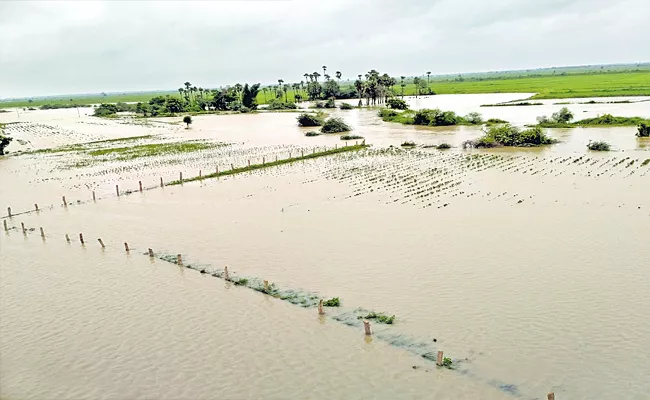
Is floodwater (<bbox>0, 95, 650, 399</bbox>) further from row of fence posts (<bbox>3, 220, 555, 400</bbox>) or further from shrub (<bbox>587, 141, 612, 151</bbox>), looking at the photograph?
shrub (<bbox>587, 141, 612, 151</bbox>)

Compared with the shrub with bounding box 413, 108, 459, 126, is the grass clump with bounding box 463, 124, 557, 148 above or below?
below

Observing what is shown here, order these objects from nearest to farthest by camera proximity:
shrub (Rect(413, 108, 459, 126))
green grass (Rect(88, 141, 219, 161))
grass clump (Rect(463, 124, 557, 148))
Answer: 1. grass clump (Rect(463, 124, 557, 148))
2. green grass (Rect(88, 141, 219, 161))
3. shrub (Rect(413, 108, 459, 126))

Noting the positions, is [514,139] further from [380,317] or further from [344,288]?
[380,317]

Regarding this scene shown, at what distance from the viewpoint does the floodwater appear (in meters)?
8.51

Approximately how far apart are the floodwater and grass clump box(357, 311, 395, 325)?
0.71ft

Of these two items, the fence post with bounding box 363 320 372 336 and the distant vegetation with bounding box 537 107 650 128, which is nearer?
the fence post with bounding box 363 320 372 336

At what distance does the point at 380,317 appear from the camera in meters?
10.1

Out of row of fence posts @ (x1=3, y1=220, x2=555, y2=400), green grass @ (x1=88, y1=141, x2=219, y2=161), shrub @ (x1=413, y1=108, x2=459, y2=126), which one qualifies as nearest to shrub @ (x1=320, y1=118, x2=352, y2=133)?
shrub @ (x1=413, y1=108, x2=459, y2=126)

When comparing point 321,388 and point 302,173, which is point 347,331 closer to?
point 321,388

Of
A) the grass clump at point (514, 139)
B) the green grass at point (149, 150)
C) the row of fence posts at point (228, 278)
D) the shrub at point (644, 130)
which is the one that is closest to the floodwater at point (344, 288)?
the row of fence posts at point (228, 278)

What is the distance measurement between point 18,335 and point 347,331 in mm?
6929

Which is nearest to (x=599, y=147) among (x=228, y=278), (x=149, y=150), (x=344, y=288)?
(x=344, y=288)

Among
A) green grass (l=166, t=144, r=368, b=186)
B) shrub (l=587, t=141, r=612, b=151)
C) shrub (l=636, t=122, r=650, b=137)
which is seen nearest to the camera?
green grass (l=166, t=144, r=368, b=186)

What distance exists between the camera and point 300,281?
12328 mm
